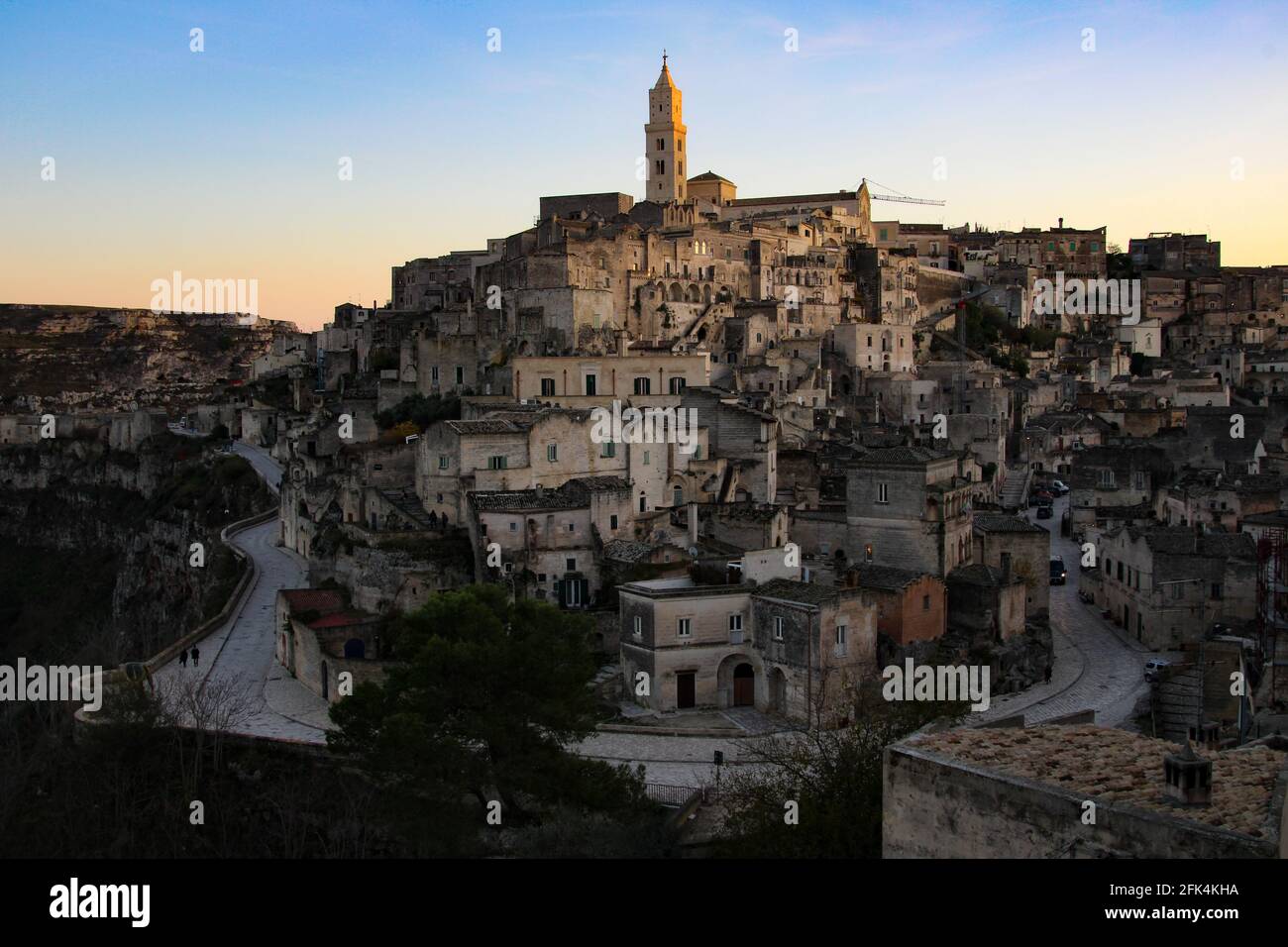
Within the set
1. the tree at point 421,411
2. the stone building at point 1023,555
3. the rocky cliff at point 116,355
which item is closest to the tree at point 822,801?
the stone building at point 1023,555

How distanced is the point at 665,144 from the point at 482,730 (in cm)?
6997

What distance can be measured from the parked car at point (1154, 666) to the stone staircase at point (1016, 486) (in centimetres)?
1525

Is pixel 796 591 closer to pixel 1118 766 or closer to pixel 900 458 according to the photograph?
pixel 900 458

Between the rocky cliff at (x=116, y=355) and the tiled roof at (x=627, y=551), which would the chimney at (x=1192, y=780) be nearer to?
the tiled roof at (x=627, y=551)

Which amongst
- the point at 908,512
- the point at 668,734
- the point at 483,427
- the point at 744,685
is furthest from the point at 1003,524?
the point at 483,427

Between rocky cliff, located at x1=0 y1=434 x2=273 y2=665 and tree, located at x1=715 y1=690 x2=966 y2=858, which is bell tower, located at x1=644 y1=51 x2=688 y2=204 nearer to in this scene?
rocky cliff, located at x1=0 y1=434 x2=273 y2=665

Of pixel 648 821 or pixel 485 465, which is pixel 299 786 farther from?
pixel 485 465

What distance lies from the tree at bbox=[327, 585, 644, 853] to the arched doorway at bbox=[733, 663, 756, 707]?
517 cm

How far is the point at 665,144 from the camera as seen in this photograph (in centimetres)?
8794

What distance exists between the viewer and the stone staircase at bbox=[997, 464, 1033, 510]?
50.8m

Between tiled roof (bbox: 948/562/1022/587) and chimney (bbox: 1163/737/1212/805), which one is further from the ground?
chimney (bbox: 1163/737/1212/805)

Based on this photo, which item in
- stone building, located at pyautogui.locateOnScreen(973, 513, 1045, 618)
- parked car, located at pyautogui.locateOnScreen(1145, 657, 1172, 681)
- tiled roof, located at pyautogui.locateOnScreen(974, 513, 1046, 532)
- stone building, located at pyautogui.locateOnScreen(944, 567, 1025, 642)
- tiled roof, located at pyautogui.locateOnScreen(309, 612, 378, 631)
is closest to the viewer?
parked car, located at pyautogui.locateOnScreen(1145, 657, 1172, 681)

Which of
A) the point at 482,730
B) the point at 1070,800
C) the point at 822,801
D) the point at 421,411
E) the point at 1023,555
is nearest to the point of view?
the point at 1070,800

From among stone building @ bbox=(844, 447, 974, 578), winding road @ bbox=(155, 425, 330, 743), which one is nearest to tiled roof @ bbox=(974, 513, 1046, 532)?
stone building @ bbox=(844, 447, 974, 578)
